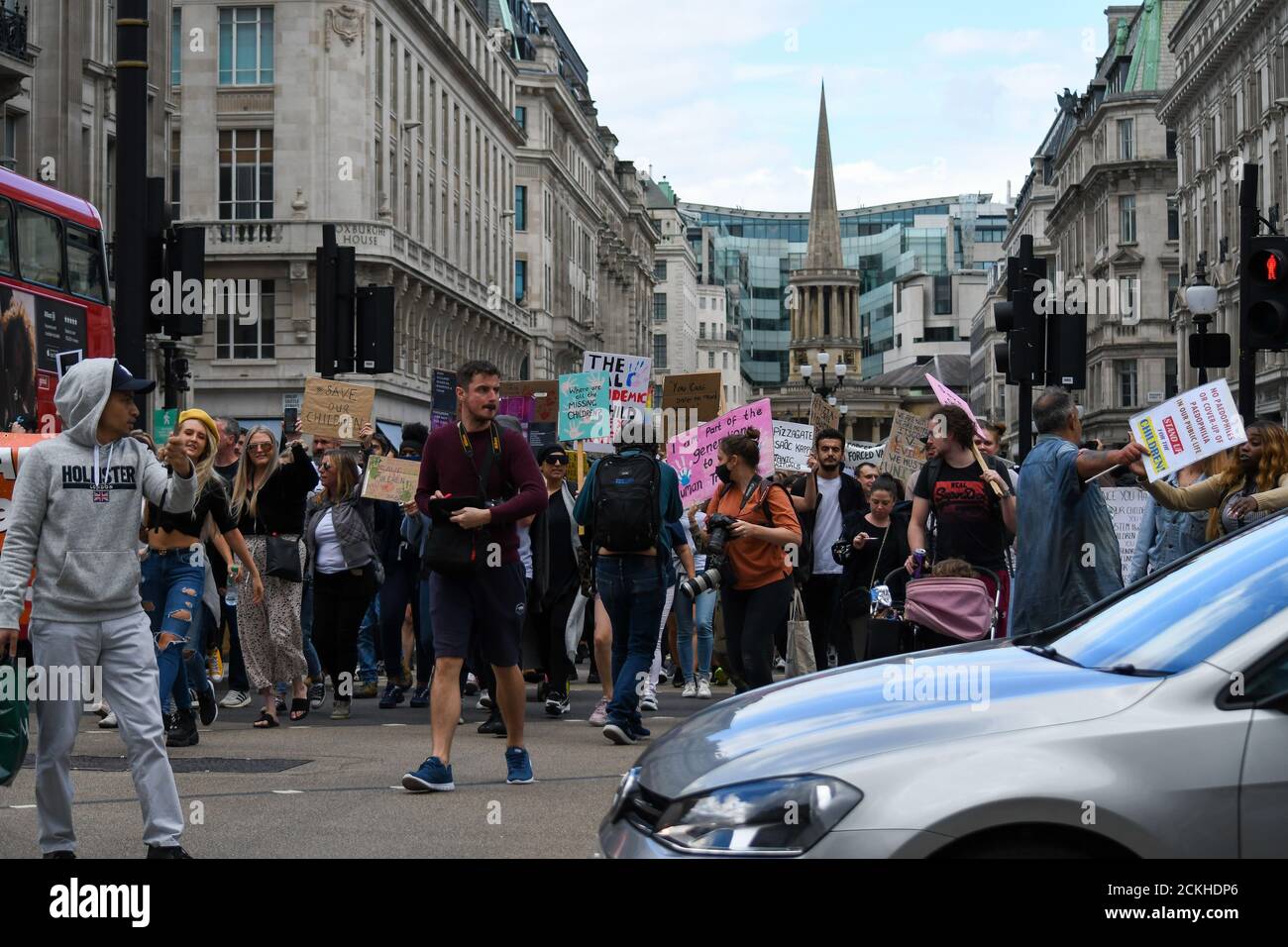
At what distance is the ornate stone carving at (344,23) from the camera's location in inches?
2036

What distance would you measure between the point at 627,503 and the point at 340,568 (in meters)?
3.17

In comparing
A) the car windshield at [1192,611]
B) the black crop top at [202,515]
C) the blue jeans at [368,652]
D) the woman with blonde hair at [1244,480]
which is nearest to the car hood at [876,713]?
the car windshield at [1192,611]

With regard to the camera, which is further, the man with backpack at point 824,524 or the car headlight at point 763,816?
the man with backpack at point 824,524

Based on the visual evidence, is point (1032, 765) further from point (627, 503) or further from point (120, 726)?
point (627, 503)

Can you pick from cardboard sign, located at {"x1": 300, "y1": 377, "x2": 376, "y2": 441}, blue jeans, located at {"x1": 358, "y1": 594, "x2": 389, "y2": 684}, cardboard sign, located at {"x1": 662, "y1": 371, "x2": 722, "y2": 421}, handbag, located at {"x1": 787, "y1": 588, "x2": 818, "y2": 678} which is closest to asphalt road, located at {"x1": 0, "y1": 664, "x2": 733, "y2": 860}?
handbag, located at {"x1": 787, "y1": 588, "x2": 818, "y2": 678}

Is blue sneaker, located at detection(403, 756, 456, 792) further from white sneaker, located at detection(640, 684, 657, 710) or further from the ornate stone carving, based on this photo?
the ornate stone carving

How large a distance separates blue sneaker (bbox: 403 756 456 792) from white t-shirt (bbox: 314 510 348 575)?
4.60m

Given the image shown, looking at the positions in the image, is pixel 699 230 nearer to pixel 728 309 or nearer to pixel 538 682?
pixel 728 309

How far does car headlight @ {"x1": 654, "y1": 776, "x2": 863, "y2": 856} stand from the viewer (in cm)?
431

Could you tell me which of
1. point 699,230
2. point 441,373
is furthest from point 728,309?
point 441,373

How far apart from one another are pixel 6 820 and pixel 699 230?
588 ft

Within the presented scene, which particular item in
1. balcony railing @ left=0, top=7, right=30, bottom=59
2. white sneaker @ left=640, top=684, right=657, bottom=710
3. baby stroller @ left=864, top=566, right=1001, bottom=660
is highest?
balcony railing @ left=0, top=7, right=30, bottom=59

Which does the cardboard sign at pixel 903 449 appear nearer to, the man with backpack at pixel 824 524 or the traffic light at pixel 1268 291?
the man with backpack at pixel 824 524

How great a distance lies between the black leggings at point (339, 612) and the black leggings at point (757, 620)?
326 cm
